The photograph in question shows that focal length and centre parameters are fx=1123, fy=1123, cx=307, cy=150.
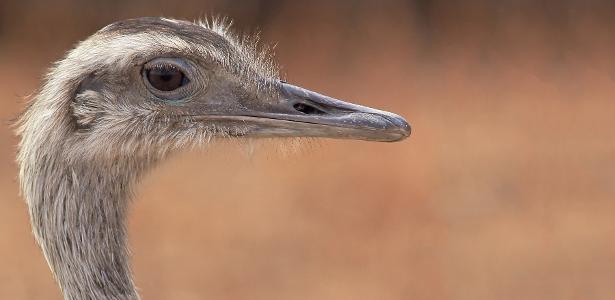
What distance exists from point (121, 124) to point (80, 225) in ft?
0.86

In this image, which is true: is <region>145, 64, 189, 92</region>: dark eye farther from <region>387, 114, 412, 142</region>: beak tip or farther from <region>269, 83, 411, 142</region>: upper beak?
<region>387, 114, 412, 142</region>: beak tip

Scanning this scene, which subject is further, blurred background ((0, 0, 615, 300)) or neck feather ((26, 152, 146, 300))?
blurred background ((0, 0, 615, 300))

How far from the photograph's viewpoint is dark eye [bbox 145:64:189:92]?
270cm

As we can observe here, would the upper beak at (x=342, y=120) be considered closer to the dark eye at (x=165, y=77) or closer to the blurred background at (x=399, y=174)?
the dark eye at (x=165, y=77)

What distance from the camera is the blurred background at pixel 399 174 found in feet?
18.8

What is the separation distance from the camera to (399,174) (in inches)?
265

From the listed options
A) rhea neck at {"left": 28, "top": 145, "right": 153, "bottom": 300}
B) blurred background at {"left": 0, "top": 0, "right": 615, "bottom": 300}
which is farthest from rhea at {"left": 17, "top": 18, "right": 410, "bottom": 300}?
blurred background at {"left": 0, "top": 0, "right": 615, "bottom": 300}

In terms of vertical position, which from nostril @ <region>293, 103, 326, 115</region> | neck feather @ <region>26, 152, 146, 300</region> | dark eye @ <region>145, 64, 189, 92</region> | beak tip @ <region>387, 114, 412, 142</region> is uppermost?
dark eye @ <region>145, 64, 189, 92</region>

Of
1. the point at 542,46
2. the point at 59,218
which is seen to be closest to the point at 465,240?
the point at 542,46

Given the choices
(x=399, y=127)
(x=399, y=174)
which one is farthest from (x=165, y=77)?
(x=399, y=174)

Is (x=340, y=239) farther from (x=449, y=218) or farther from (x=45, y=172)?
(x=45, y=172)

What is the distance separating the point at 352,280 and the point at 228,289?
622 millimetres

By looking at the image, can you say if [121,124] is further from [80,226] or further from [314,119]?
[314,119]

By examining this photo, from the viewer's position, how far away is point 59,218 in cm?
266
